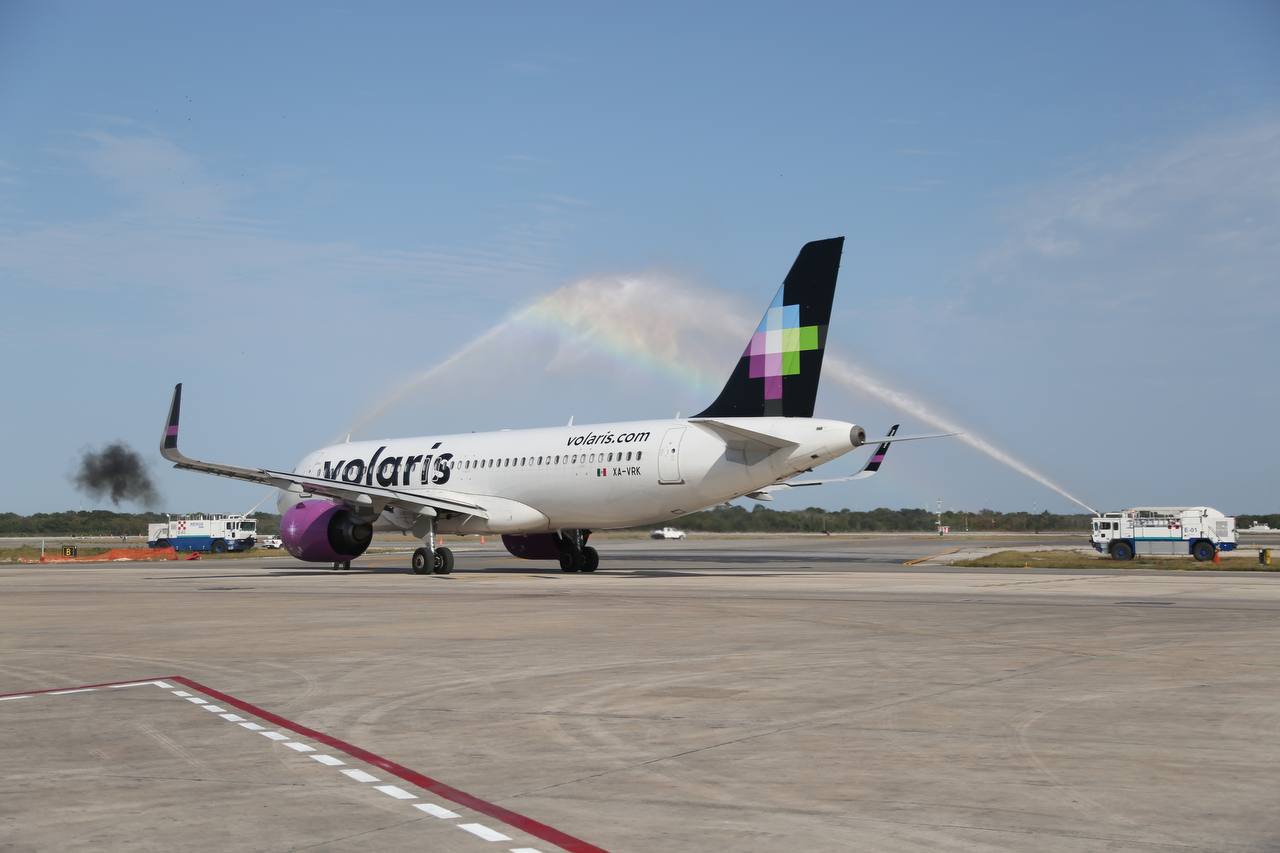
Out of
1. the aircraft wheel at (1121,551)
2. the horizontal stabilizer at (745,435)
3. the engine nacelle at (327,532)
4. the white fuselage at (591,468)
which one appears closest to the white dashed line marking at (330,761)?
the horizontal stabilizer at (745,435)

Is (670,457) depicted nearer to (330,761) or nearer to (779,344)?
(779,344)

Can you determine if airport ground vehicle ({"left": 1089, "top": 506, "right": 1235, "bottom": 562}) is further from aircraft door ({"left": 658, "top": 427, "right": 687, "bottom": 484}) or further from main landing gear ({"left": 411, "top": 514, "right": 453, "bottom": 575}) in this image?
main landing gear ({"left": 411, "top": 514, "right": 453, "bottom": 575})

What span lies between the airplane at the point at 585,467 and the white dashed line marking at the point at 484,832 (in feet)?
89.8

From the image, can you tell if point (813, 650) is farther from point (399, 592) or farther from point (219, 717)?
point (399, 592)

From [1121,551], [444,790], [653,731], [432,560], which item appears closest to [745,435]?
Result: [432,560]

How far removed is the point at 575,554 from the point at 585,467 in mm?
6062

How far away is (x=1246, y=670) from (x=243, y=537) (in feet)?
264

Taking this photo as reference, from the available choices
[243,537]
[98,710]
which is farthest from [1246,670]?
[243,537]

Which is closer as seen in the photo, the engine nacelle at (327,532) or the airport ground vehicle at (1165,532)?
the engine nacelle at (327,532)

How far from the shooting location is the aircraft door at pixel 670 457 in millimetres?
38156

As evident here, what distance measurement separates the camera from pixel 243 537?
86.3 meters

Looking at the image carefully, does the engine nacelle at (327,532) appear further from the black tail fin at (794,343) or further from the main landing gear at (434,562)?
the black tail fin at (794,343)

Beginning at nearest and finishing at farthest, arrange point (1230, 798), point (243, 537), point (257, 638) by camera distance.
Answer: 1. point (1230, 798)
2. point (257, 638)
3. point (243, 537)

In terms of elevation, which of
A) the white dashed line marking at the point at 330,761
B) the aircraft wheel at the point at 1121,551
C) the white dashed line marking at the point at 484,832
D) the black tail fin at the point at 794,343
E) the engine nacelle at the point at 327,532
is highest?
the black tail fin at the point at 794,343
